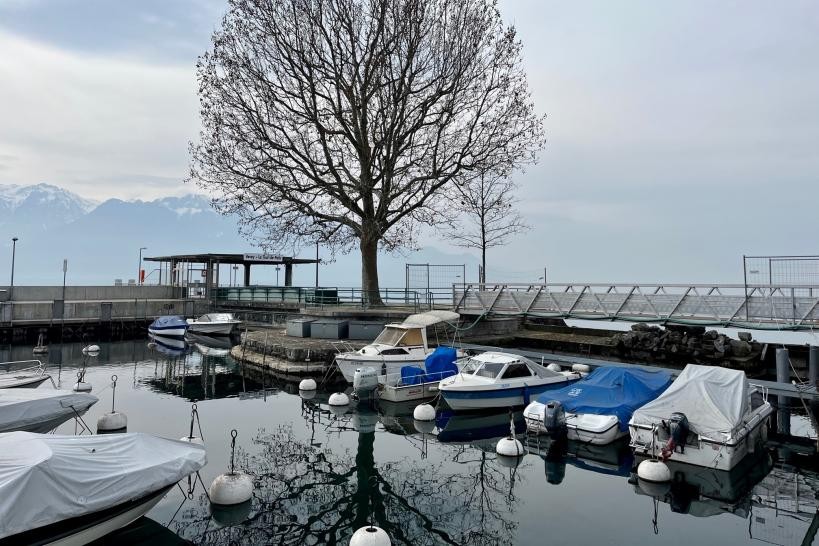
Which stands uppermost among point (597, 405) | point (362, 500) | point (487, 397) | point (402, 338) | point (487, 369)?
point (402, 338)

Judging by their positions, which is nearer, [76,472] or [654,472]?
[76,472]

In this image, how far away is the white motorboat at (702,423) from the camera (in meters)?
14.0

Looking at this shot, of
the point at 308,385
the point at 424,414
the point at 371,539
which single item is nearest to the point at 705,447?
the point at 424,414

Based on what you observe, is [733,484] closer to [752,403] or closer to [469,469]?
[752,403]

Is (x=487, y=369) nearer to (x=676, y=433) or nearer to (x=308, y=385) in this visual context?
(x=676, y=433)

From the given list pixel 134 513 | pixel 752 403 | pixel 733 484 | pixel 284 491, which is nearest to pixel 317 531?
pixel 284 491

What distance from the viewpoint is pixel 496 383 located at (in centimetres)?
1980

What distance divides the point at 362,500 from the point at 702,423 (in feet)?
30.4

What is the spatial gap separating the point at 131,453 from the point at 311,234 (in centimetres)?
2351

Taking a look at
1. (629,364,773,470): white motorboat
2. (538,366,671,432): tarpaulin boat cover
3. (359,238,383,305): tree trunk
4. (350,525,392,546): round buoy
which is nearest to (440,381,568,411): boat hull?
(538,366,671,432): tarpaulin boat cover

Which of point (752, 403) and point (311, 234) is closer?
point (752, 403)

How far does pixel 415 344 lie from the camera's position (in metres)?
25.0

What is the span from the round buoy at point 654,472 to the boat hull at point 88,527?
10.9 m

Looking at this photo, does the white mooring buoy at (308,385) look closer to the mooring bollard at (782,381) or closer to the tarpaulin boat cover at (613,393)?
the tarpaulin boat cover at (613,393)
